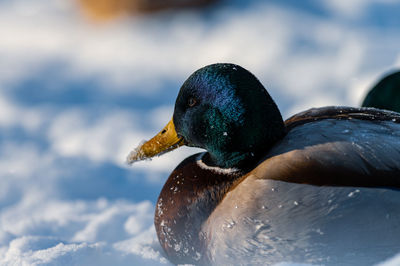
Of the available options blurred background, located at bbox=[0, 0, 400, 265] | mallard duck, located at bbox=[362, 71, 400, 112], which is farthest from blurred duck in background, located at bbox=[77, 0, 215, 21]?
mallard duck, located at bbox=[362, 71, 400, 112]

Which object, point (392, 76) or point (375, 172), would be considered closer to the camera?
point (375, 172)

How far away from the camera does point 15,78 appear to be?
5.22 m

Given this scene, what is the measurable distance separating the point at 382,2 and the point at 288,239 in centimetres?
522

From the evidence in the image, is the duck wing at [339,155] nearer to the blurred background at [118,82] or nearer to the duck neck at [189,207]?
the duck neck at [189,207]

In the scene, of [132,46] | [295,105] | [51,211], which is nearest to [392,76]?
[295,105]

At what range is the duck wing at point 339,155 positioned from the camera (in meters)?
1.98

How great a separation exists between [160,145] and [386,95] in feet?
5.25

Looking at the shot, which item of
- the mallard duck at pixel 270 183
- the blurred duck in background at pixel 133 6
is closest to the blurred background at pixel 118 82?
the blurred duck in background at pixel 133 6

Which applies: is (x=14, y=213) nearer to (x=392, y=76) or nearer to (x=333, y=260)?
(x=333, y=260)

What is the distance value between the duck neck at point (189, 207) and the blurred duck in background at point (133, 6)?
4.42 metres

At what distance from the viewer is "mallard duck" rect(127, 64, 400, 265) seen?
1.98m

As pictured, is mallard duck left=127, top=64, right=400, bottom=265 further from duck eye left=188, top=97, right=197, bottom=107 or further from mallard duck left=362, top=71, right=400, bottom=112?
mallard duck left=362, top=71, right=400, bottom=112

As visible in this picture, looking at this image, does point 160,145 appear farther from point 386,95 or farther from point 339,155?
point 386,95

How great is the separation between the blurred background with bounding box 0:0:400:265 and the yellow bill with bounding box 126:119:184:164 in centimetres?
43
